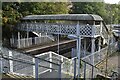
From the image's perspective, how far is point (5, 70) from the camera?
5332 mm

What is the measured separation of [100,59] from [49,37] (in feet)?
22.5

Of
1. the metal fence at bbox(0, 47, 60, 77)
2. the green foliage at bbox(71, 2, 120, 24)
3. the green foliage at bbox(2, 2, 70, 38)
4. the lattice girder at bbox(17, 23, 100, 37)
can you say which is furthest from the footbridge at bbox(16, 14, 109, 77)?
the green foliage at bbox(71, 2, 120, 24)

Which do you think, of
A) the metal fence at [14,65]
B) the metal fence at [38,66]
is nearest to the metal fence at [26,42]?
the metal fence at [38,66]

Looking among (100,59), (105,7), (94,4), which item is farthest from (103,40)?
(105,7)

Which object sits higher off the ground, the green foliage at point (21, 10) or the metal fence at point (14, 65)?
the green foliage at point (21, 10)

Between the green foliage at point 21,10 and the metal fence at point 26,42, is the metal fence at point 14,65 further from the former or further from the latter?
the green foliage at point 21,10

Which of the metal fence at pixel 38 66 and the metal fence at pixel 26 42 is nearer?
the metal fence at pixel 38 66

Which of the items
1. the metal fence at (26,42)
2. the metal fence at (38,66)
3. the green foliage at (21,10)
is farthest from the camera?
the metal fence at (26,42)

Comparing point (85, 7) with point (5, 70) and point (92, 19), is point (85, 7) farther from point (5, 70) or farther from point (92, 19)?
point (5, 70)

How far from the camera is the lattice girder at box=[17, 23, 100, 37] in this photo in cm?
1019

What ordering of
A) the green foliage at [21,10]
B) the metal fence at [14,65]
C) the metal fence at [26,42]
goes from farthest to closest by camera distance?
the metal fence at [26,42], the green foliage at [21,10], the metal fence at [14,65]

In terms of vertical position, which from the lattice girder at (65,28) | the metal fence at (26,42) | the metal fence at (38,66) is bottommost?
the metal fence at (26,42)

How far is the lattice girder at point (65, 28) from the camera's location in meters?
10.2

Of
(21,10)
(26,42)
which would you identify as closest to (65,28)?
(26,42)
